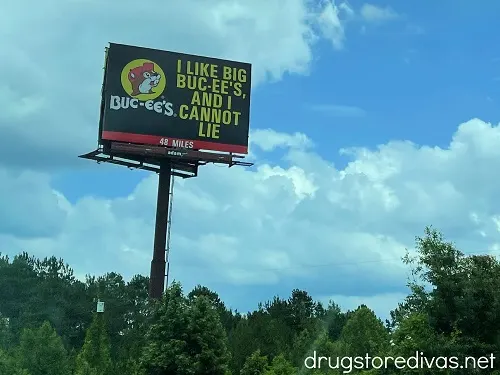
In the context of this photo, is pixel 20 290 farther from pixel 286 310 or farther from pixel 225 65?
pixel 225 65

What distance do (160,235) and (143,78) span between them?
10464 millimetres

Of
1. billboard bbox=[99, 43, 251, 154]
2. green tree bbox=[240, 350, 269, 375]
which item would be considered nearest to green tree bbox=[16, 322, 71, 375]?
green tree bbox=[240, 350, 269, 375]

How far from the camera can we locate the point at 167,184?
5609cm

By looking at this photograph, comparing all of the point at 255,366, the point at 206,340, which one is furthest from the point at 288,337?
the point at 206,340

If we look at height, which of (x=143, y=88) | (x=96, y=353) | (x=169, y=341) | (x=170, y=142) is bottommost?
(x=169, y=341)

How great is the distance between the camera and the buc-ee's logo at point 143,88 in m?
52.2

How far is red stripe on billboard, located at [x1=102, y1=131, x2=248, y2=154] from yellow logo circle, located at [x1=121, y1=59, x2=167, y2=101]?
249 cm

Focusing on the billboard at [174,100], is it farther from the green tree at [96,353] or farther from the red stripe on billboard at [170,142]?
the green tree at [96,353]

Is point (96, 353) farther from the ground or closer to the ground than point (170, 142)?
closer to the ground

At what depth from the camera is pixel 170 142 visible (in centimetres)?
5372

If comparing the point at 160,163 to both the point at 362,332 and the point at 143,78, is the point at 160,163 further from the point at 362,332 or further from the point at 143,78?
the point at 362,332

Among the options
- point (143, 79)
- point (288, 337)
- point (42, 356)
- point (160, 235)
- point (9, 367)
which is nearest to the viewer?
point (9, 367)

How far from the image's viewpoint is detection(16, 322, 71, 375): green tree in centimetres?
4372

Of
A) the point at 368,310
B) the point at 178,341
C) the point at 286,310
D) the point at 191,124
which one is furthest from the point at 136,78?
the point at 286,310
